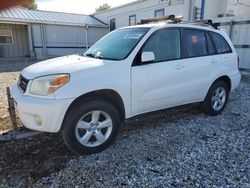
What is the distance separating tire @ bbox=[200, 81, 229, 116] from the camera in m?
5.02

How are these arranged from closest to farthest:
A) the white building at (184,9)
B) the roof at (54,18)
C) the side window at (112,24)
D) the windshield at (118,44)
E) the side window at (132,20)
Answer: the windshield at (118,44) → the white building at (184,9) → the roof at (54,18) → the side window at (132,20) → the side window at (112,24)

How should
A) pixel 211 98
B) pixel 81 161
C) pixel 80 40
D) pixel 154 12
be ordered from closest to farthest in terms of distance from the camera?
1. pixel 81 161
2. pixel 211 98
3. pixel 154 12
4. pixel 80 40

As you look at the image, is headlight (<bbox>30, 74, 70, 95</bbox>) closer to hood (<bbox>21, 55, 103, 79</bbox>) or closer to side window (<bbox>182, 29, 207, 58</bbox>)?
hood (<bbox>21, 55, 103, 79</bbox>)

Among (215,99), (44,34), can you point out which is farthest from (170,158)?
(44,34)

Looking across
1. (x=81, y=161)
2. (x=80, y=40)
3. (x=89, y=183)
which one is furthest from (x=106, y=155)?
(x=80, y=40)

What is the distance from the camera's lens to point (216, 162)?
133 inches

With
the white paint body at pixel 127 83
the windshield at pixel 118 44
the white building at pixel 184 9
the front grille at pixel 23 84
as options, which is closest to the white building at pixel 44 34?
the white building at pixel 184 9

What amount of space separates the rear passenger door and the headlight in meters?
2.30

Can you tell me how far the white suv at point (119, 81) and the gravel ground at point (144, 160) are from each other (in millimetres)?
368

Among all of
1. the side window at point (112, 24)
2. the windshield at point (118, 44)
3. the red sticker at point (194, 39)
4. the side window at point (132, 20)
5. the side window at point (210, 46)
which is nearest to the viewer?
the windshield at point (118, 44)

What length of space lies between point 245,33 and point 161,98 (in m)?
8.19

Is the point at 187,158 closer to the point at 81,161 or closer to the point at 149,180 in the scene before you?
the point at 149,180

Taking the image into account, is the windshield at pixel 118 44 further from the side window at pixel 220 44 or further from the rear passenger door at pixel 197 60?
the side window at pixel 220 44

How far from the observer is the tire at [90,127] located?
325cm
